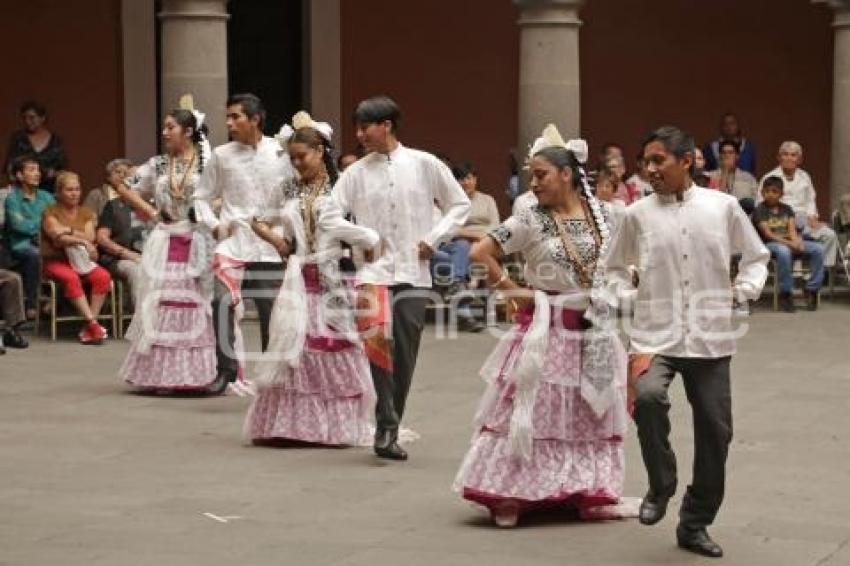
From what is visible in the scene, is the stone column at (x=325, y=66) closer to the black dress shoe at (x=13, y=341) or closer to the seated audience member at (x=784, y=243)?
the seated audience member at (x=784, y=243)

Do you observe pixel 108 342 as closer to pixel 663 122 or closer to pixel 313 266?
pixel 313 266

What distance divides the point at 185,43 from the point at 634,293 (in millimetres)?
7967

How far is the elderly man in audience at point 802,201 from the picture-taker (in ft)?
55.4

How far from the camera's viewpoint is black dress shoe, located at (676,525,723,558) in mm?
7402

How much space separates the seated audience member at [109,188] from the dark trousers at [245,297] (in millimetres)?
3015

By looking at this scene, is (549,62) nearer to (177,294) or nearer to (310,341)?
(177,294)

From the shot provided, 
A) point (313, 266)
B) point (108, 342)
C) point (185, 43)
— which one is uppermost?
point (185, 43)

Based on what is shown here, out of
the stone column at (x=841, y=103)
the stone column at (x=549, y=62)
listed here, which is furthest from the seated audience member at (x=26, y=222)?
the stone column at (x=841, y=103)

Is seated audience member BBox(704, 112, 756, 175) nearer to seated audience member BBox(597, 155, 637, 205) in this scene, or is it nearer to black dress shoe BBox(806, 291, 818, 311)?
black dress shoe BBox(806, 291, 818, 311)

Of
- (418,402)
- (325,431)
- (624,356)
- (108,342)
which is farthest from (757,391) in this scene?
(108,342)

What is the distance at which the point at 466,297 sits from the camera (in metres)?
15.3

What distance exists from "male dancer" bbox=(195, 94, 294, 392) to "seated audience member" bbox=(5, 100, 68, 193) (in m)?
5.09

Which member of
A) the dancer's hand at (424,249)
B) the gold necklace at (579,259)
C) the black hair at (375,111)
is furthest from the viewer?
the black hair at (375,111)

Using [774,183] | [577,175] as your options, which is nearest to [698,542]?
[577,175]
